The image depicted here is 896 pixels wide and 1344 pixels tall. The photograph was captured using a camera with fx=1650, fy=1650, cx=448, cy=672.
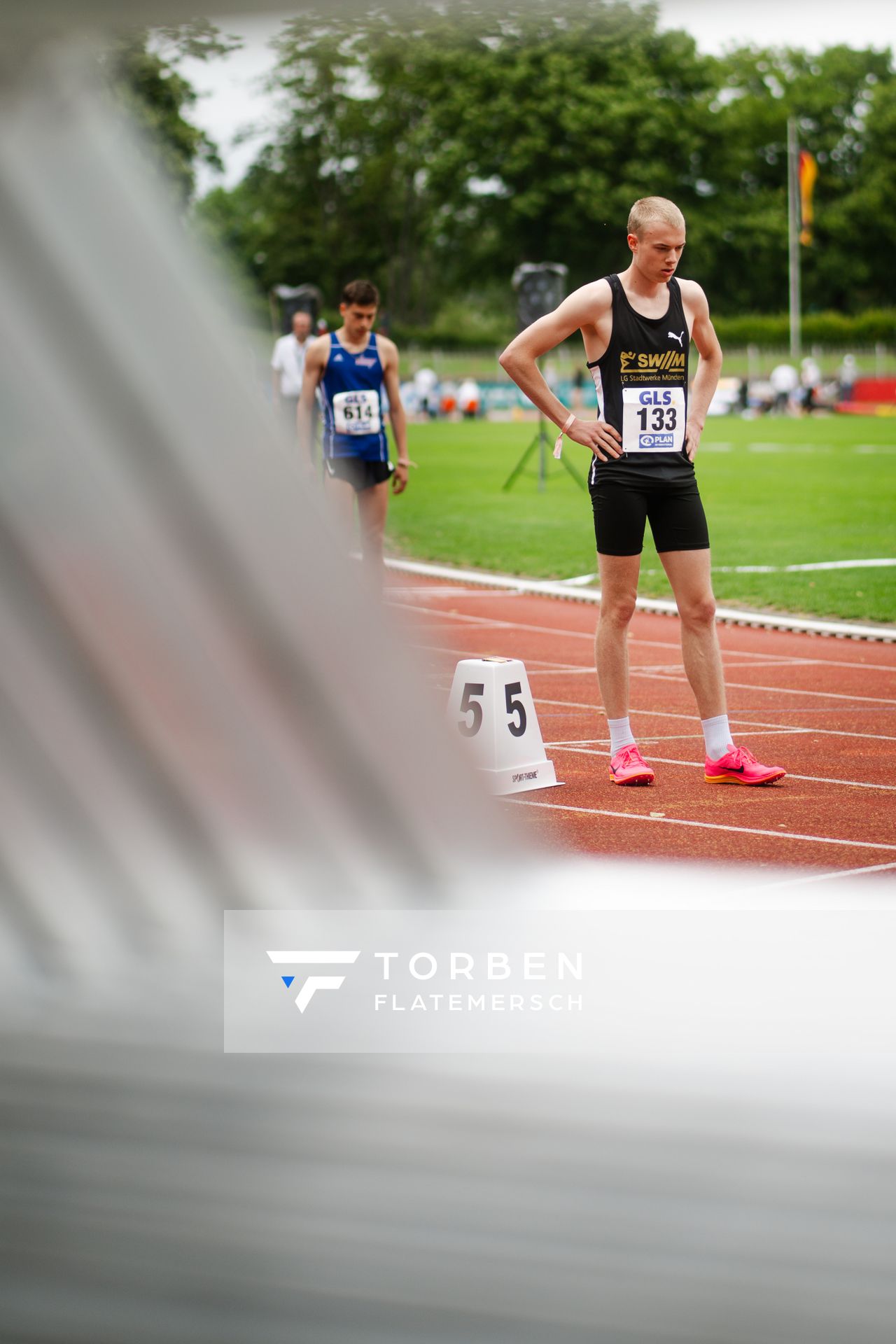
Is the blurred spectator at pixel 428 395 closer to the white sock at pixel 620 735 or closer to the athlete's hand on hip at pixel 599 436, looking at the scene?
the white sock at pixel 620 735

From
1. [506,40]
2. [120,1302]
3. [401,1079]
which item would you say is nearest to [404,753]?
[401,1079]

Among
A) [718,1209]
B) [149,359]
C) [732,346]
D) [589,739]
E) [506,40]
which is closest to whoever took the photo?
[506,40]

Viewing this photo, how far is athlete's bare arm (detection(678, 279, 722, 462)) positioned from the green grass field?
445 centimetres

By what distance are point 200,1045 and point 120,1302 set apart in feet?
1.86

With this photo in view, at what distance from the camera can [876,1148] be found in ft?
→ 8.73

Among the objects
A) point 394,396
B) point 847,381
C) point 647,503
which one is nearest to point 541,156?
point 847,381

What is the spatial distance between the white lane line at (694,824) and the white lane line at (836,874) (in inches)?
8.5

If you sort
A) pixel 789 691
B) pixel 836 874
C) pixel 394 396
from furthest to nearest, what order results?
pixel 394 396 → pixel 789 691 → pixel 836 874

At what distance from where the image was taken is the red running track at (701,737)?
4.57 metres

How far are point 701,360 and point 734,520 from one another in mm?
10537

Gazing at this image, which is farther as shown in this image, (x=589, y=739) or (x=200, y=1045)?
(x=589, y=739)

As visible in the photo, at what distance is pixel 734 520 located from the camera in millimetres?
15961

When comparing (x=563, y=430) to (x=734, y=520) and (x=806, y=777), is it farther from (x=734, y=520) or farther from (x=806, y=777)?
(x=734, y=520)

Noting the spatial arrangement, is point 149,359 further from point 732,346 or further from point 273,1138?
Result: point 732,346
